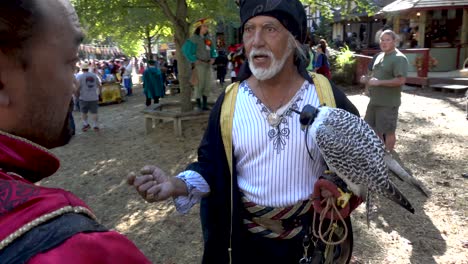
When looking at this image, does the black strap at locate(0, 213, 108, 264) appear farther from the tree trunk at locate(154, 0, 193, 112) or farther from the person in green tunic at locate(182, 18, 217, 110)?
the tree trunk at locate(154, 0, 193, 112)

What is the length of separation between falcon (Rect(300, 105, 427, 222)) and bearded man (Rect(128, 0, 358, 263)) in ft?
0.40

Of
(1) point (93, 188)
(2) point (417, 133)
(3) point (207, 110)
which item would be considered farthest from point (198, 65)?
(2) point (417, 133)

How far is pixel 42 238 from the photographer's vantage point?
0.62m

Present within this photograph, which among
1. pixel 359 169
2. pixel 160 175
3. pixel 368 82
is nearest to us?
pixel 160 175

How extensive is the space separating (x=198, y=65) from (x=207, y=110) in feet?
3.10

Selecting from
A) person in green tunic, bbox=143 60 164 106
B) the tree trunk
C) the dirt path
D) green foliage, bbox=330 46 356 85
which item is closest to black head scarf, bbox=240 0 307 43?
the dirt path

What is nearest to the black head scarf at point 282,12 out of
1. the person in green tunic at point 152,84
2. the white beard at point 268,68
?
the white beard at point 268,68

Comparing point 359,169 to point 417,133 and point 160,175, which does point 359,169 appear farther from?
point 417,133

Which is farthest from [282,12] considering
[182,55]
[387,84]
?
[182,55]

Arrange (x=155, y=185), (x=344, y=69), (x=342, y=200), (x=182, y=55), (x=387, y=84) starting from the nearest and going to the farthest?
(x=155, y=185) < (x=342, y=200) < (x=387, y=84) < (x=182, y=55) < (x=344, y=69)

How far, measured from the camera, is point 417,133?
281 inches

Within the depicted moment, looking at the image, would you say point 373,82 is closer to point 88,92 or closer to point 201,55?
point 201,55

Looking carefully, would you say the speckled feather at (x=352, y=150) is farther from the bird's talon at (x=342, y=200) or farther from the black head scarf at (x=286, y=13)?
the black head scarf at (x=286, y=13)

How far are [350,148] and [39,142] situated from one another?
1.49m
